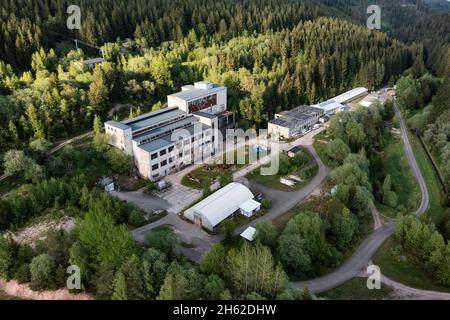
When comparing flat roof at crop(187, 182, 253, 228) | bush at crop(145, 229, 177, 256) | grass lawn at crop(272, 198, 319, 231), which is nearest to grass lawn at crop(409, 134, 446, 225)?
grass lawn at crop(272, 198, 319, 231)

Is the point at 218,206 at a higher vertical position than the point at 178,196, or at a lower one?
higher

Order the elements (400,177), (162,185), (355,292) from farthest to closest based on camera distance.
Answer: (400,177), (162,185), (355,292)

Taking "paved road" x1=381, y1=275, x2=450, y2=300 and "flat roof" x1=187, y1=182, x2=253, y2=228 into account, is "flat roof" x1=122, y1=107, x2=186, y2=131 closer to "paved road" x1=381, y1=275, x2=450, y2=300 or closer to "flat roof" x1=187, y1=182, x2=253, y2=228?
"flat roof" x1=187, y1=182, x2=253, y2=228

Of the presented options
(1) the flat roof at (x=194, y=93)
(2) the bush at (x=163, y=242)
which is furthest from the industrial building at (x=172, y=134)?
(2) the bush at (x=163, y=242)

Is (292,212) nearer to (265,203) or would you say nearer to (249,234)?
(265,203)

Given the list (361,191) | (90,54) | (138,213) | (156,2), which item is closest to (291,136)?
(361,191)

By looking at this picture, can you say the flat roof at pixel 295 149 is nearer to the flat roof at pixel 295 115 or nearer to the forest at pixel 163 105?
the forest at pixel 163 105

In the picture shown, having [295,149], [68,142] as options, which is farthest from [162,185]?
[295,149]
